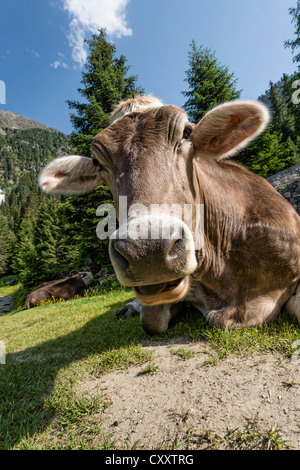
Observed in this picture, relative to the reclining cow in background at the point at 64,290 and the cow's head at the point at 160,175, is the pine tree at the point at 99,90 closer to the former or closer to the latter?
the reclining cow in background at the point at 64,290

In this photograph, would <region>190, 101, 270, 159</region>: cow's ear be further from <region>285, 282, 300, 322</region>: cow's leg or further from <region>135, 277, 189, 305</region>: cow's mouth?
<region>285, 282, 300, 322</region>: cow's leg

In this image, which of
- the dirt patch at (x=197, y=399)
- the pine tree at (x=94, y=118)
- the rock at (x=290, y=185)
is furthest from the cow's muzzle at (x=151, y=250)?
the pine tree at (x=94, y=118)

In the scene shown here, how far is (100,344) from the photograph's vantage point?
121 inches

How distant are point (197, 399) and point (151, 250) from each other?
45.4 inches

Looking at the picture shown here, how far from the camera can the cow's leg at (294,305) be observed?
2467 mm

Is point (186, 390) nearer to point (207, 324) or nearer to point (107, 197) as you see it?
point (207, 324)

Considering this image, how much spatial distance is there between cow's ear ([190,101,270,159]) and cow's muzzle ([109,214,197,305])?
1183mm

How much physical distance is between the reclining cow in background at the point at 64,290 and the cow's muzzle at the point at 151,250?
37.8ft

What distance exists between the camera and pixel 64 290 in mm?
12219

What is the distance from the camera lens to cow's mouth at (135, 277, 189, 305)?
1658 millimetres

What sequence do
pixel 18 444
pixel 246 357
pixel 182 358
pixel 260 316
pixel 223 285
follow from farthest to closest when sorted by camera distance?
pixel 223 285 → pixel 260 316 → pixel 182 358 → pixel 246 357 → pixel 18 444

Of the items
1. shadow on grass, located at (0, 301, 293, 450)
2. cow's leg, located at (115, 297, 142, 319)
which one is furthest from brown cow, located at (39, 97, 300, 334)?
cow's leg, located at (115, 297, 142, 319)

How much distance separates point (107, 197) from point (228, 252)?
1108 centimetres

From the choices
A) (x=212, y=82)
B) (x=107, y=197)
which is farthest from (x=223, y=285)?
(x=212, y=82)
